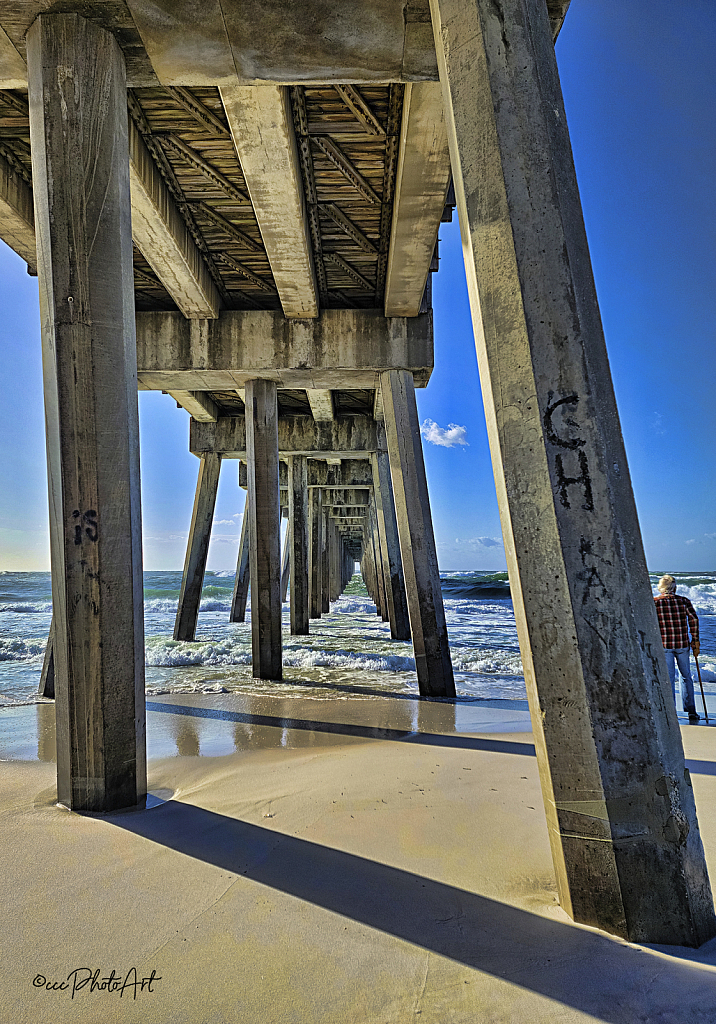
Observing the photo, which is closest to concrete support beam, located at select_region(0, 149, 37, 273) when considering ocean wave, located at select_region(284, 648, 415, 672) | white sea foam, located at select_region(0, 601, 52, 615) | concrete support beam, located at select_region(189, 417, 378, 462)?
ocean wave, located at select_region(284, 648, 415, 672)

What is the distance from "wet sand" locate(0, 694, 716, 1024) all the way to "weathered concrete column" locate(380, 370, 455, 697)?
3.35 metres

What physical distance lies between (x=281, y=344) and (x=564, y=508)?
6882mm

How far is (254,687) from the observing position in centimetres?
744

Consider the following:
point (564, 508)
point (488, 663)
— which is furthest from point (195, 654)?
point (564, 508)

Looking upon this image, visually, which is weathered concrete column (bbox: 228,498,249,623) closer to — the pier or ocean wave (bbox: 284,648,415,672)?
ocean wave (bbox: 284,648,415,672)

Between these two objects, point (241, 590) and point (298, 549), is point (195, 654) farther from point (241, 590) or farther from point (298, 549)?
point (241, 590)

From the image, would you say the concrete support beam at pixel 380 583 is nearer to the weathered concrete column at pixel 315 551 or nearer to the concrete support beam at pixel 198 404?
the weathered concrete column at pixel 315 551

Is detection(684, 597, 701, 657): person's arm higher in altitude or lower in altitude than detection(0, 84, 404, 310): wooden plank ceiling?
lower

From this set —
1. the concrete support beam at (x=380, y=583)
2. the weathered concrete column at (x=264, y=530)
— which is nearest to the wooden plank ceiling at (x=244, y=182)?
the weathered concrete column at (x=264, y=530)

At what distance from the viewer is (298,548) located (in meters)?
14.9

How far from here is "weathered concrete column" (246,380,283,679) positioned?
8.20 metres

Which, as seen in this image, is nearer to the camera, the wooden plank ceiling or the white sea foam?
the wooden plank ceiling

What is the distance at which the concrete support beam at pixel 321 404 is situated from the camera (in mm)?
11273

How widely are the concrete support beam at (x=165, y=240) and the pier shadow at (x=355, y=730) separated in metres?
4.71
